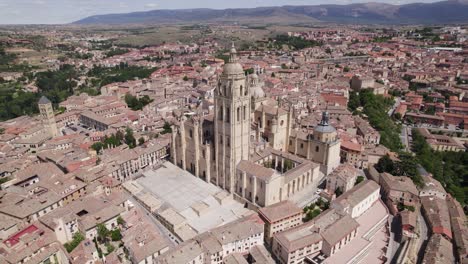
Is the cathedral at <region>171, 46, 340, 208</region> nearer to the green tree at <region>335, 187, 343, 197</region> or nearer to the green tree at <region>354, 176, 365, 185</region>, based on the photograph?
the green tree at <region>335, 187, 343, 197</region>

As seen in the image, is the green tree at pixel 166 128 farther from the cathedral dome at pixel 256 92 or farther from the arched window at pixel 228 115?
Result: the arched window at pixel 228 115

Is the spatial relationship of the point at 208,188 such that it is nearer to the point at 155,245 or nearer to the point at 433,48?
the point at 155,245

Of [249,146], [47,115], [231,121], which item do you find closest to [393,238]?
[249,146]

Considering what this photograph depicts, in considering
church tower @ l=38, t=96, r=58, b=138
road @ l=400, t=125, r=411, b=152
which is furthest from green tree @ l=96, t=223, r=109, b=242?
road @ l=400, t=125, r=411, b=152

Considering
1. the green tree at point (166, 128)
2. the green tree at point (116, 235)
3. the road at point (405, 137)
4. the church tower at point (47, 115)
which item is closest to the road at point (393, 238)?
the road at point (405, 137)

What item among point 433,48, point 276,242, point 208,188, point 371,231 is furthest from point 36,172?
point 433,48

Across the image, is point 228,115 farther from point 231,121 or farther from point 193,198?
point 193,198
